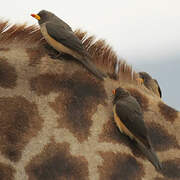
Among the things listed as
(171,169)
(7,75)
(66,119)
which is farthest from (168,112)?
(7,75)

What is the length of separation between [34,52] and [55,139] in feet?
2.35

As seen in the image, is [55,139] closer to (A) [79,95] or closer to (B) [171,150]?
(A) [79,95]

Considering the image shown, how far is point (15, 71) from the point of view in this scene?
257 centimetres

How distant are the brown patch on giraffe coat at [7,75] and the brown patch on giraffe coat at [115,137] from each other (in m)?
0.73

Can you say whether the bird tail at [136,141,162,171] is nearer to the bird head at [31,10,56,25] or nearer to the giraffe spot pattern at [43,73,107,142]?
the giraffe spot pattern at [43,73,107,142]

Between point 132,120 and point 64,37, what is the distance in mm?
777

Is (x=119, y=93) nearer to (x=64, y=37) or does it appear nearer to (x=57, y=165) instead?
(x=64, y=37)

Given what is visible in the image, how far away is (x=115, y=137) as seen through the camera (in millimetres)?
2602

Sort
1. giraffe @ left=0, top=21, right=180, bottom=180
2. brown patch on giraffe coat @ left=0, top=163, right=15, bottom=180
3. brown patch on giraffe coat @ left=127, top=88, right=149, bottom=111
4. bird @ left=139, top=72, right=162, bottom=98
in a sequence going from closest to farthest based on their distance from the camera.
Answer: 1. brown patch on giraffe coat @ left=0, top=163, right=15, bottom=180
2. giraffe @ left=0, top=21, right=180, bottom=180
3. brown patch on giraffe coat @ left=127, top=88, right=149, bottom=111
4. bird @ left=139, top=72, right=162, bottom=98

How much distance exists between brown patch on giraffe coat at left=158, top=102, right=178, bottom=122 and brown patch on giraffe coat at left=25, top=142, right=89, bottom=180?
2.88 ft

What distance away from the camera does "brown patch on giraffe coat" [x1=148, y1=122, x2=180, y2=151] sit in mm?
2748

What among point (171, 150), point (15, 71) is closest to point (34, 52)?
point (15, 71)

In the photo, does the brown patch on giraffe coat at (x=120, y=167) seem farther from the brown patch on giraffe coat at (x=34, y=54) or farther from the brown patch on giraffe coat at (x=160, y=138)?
the brown patch on giraffe coat at (x=34, y=54)

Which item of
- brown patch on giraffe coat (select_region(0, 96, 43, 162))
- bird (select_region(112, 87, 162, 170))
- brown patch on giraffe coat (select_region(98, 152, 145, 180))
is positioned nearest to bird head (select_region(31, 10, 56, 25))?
brown patch on giraffe coat (select_region(0, 96, 43, 162))
